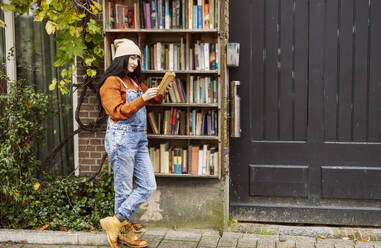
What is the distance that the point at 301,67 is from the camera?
5301 mm

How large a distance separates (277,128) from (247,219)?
3.60 feet

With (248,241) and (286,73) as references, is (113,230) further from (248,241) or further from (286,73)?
(286,73)

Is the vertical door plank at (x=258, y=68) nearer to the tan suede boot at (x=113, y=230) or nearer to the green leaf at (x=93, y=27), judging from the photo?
the green leaf at (x=93, y=27)

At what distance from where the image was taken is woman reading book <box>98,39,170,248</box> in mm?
4312

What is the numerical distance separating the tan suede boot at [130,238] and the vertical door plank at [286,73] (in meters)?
1.92

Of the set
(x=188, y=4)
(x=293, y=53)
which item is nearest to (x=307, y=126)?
(x=293, y=53)

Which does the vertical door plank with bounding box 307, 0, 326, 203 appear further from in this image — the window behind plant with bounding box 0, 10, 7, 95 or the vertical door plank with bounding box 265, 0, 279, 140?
→ the window behind plant with bounding box 0, 10, 7, 95

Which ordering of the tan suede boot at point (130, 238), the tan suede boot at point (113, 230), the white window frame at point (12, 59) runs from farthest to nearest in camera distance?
the white window frame at point (12, 59) < the tan suede boot at point (130, 238) < the tan suede boot at point (113, 230)

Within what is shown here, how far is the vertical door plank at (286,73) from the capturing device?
527 centimetres

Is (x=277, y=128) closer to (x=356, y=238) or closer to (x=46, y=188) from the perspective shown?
(x=356, y=238)

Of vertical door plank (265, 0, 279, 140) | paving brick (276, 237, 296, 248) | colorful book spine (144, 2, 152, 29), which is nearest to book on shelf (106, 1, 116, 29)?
colorful book spine (144, 2, 152, 29)

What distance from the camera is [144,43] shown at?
5078 millimetres

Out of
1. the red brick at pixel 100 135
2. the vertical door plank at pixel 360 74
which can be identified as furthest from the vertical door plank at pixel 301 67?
the red brick at pixel 100 135

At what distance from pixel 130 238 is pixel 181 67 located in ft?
5.84
